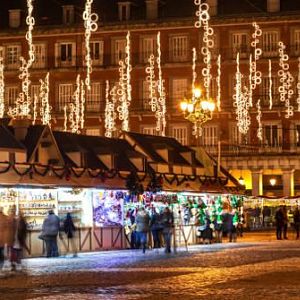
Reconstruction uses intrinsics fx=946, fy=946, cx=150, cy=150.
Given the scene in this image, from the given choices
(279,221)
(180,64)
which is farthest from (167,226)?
(180,64)

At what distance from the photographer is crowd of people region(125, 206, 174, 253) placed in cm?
3017

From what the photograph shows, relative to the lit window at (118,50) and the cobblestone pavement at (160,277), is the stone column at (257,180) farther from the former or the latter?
the cobblestone pavement at (160,277)

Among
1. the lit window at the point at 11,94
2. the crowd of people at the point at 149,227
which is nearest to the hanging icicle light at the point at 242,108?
the lit window at the point at 11,94

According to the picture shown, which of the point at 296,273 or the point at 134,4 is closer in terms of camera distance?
the point at 296,273

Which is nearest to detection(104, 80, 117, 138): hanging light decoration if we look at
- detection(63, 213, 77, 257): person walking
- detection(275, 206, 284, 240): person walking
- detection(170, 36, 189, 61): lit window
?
detection(170, 36, 189, 61): lit window

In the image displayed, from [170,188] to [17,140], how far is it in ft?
24.0

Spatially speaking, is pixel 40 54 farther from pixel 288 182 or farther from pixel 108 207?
pixel 108 207

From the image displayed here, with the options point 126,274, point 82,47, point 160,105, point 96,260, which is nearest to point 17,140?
point 96,260

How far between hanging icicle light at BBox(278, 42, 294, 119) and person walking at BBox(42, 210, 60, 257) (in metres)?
34.5

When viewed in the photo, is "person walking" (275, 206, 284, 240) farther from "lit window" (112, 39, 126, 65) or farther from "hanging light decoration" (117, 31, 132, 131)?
"lit window" (112, 39, 126, 65)

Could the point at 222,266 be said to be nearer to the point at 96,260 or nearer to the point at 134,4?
the point at 96,260

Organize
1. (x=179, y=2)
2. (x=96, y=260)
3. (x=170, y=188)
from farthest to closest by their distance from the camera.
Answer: (x=179, y=2) → (x=170, y=188) → (x=96, y=260)

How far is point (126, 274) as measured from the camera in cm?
2027

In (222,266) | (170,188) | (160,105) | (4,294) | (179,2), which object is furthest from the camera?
(179,2)
